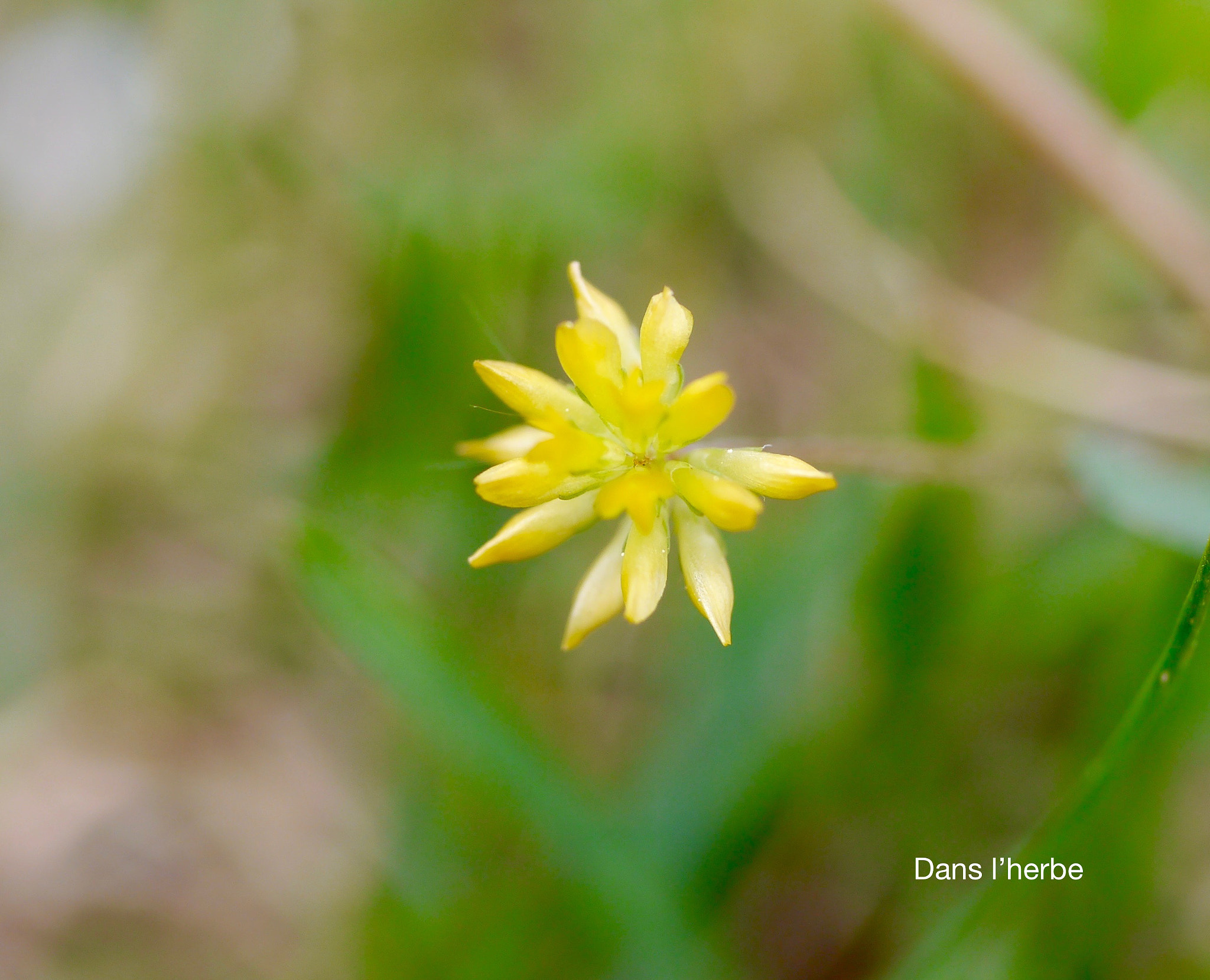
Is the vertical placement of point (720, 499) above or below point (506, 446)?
below

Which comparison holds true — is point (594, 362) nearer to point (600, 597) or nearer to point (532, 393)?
point (532, 393)

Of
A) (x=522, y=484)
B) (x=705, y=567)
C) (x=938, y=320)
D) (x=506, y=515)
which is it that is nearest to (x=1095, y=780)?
(x=705, y=567)

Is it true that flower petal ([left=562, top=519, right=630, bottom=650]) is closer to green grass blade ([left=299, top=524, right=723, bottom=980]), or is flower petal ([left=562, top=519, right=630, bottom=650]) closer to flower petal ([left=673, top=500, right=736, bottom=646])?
flower petal ([left=673, top=500, right=736, bottom=646])

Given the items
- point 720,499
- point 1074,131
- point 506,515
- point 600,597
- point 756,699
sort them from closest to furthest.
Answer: point 720,499 < point 600,597 < point 756,699 < point 506,515 < point 1074,131

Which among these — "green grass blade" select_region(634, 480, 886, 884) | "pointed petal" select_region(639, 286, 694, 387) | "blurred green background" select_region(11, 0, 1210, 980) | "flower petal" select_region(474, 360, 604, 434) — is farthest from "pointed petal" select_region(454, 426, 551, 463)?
"green grass blade" select_region(634, 480, 886, 884)

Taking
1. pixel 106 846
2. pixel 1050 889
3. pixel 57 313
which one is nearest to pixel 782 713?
pixel 1050 889

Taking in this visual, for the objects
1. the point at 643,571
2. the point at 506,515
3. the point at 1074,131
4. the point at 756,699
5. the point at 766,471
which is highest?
the point at 1074,131

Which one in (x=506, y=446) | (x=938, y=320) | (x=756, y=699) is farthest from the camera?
(x=938, y=320)
